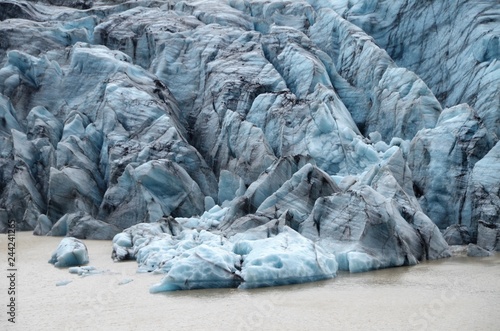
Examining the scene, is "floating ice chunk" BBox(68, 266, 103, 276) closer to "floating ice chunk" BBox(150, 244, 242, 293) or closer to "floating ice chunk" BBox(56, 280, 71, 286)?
"floating ice chunk" BBox(56, 280, 71, 286)

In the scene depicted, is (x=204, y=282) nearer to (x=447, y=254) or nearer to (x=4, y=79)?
(x=447, y=254)

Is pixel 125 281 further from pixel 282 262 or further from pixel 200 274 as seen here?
pixel 282 262

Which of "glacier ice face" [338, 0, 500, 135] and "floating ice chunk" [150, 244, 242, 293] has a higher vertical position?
"glacier ice face" [338, 0, 500, 135]

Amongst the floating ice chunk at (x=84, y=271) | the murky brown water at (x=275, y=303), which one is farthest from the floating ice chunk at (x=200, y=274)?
the floating ice chunk at (x=84, y=271)

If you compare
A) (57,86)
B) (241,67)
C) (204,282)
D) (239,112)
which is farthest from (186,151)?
(204,282)

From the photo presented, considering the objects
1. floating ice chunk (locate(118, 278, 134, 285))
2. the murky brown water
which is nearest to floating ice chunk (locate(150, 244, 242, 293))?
the murky brown water

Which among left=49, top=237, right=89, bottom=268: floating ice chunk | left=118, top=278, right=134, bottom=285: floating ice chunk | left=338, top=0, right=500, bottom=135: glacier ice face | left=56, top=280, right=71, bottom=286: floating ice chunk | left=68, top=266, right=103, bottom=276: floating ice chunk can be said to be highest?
left=338, top=0, right=500, bottom=135: glacier ice face

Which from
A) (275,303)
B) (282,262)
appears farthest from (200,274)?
(275,303)
